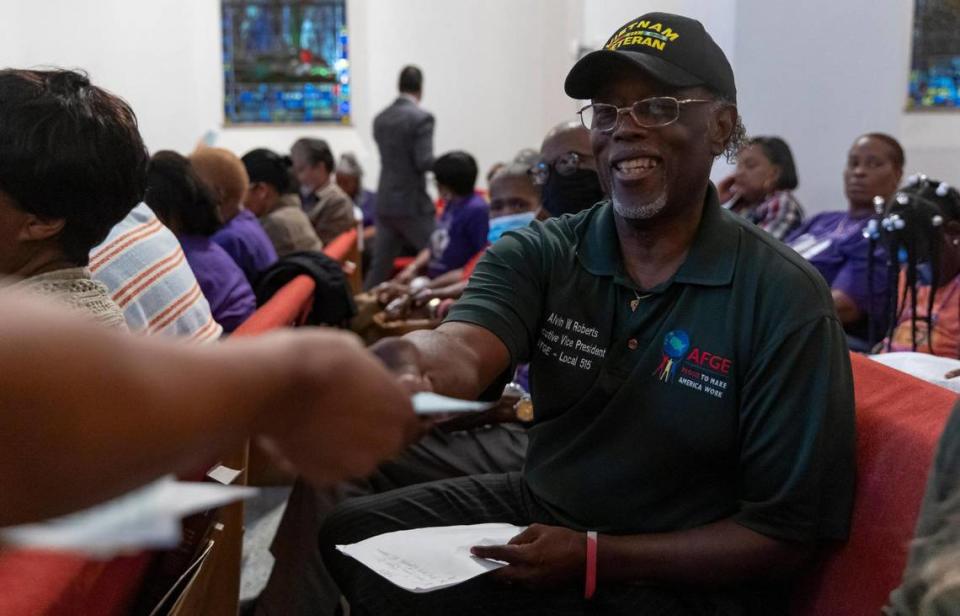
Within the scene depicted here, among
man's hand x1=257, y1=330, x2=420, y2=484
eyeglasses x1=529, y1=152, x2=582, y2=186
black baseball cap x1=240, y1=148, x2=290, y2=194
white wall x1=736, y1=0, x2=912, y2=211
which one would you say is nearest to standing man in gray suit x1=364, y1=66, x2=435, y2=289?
black baseball cap x1=240, y1=148, x2=290, y2=194

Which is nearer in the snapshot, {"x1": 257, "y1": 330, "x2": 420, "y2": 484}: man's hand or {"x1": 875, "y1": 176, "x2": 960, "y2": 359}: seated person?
{"x1": 257, "y1": 330, "x2": 420, "y2": 484}: man's hand

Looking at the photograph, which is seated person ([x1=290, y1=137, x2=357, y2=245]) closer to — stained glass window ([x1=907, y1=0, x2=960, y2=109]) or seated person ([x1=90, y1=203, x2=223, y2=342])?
seated person ([x1=90, y1=203, x2=223, y2=342])

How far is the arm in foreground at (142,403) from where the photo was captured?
616 millimetres

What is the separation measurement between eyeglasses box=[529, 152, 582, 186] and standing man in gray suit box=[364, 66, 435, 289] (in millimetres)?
4333

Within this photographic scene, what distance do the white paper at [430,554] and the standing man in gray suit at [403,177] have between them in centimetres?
579

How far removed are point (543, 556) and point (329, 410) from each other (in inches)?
40.9

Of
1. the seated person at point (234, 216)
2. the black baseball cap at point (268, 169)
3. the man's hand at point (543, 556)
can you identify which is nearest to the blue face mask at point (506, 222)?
the seated person at point (234, 216)

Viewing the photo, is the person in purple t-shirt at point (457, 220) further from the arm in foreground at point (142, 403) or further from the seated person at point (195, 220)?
the arm in foreground at point (142, 403)

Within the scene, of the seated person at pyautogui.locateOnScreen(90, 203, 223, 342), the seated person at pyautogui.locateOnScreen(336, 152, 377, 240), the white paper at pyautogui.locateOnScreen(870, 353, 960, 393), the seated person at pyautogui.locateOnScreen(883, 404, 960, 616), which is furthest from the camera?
the seated person at pyautogui.locateOnScreen(336, 152, 377, 240)

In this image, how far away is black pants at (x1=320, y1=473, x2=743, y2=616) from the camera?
171 centimetres

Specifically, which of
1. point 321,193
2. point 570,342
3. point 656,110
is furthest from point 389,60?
point 570,342

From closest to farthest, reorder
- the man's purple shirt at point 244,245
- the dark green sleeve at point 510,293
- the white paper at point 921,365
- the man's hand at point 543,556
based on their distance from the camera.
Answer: the man's hand at point 543,556
the dark green sleeve at point 510,293
the white paper at point 921,365
the man's purple shirt at point 244,245

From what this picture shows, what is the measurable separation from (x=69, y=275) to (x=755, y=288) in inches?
45.7

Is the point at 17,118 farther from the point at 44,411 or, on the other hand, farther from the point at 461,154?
the point at 461,154
